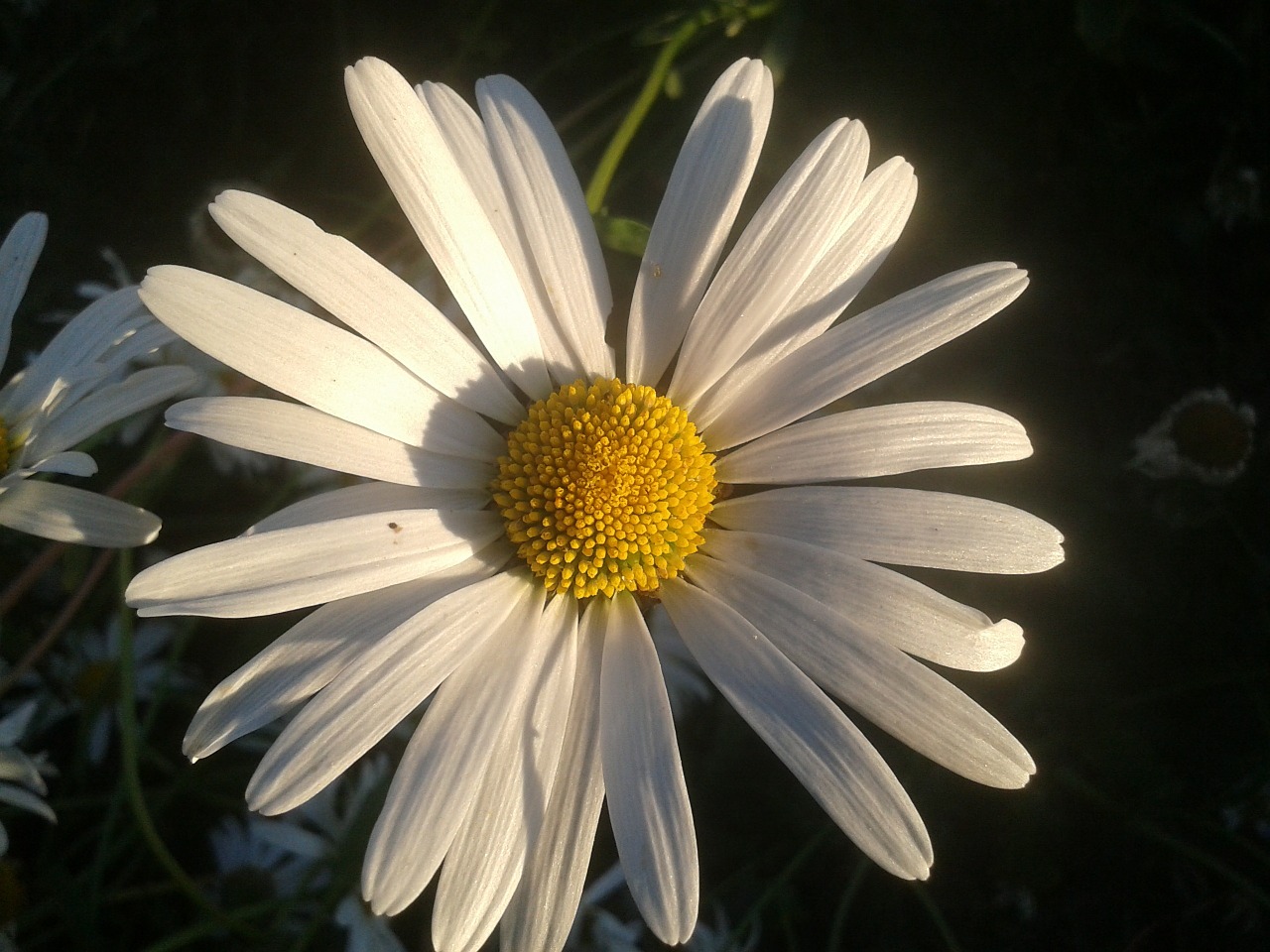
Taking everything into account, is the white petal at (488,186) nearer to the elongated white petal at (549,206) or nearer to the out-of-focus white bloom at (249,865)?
the elongated white petal at (549,206)

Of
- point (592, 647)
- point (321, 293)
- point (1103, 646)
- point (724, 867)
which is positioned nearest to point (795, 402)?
point (592, 647)

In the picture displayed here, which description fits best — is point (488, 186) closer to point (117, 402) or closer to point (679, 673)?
point (117, 402)

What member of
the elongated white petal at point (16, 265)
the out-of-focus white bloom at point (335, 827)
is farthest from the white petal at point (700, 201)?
the out-of-focus white bloom at point (335, 827)

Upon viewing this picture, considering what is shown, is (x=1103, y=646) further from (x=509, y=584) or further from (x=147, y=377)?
(x=147, y=377)

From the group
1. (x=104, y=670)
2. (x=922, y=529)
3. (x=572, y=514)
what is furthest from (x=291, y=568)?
(x=104, y=670)

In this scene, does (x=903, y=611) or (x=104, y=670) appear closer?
(x=903, y=611)

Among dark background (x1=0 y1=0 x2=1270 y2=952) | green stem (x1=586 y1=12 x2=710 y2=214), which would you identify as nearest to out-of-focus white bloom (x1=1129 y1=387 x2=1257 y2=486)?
dark background (x1=0 y1=0 x2=1270 y2=952)

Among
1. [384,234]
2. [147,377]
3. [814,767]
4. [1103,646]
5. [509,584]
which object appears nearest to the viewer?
[814,767]
